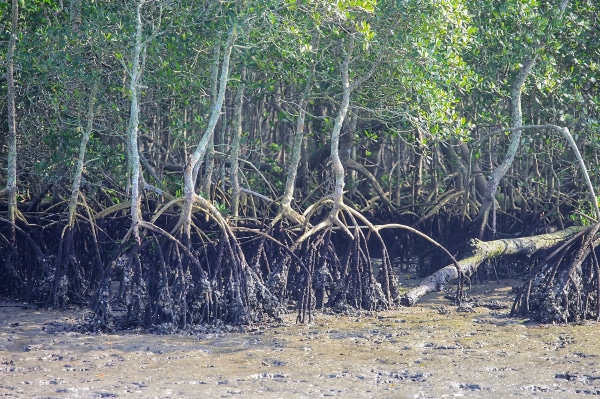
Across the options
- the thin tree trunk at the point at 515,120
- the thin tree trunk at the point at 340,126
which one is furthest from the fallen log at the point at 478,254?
the thin tree trunk at the point at 340,126

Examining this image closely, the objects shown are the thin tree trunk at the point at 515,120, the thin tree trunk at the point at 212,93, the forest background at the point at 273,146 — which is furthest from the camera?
the thin tree trunk at the point at 515,120

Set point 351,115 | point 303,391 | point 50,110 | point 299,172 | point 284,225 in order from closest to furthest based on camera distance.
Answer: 1. point 303,391
2. point 284,225
3. point 50,110
4. point 351,115
5. point 299,172

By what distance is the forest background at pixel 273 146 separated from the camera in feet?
25.6

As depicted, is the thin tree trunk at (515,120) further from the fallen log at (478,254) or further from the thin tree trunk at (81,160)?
the thin tree trunk at (81,160)

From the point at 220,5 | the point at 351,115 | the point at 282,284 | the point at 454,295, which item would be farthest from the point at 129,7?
the point at 454,295

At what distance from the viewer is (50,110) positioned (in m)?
9.77

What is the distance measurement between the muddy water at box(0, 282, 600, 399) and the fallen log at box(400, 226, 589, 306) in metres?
0.67

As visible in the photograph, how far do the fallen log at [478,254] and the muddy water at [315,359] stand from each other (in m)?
0.67

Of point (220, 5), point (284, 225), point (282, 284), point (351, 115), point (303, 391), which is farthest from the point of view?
point (351, 115)

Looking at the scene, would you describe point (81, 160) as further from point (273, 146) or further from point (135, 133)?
point (273, 146)

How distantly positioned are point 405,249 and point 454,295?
1870mm

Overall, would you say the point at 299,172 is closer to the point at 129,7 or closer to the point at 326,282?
the point at 326,282

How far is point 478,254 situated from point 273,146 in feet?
9.81

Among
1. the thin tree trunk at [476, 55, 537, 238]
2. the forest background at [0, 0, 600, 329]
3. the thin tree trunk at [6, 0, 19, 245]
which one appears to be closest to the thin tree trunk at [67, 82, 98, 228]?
the forest background at [0, 0, 600, 329]
